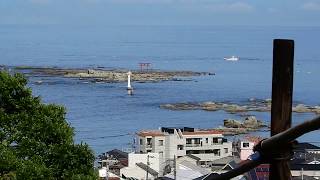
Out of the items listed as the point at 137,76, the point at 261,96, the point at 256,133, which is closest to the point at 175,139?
the point at 256,133

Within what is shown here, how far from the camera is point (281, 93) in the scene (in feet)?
3.84

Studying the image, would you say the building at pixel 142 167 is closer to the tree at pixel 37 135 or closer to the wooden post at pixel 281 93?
the tree at pixel 37 135

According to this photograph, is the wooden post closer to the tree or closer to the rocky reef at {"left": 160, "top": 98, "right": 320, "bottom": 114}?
the tree

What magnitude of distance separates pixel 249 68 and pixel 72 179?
48045mm

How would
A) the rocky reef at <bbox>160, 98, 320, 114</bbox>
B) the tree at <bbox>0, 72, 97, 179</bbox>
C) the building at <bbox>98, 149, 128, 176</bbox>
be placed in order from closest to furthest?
the tree at <bbox>0, 72, 97, 179</bbox> < the building at <bbox>98, 149, 128, 176</bbox> < the rocky reef at <bbox>160, 98, 320, 114</bbox>

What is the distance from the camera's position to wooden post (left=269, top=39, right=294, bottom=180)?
1.15m

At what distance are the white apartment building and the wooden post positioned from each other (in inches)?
513

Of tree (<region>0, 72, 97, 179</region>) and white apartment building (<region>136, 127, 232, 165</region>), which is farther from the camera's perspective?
white apartment building (<region>136, 127, 232, 165</region>)

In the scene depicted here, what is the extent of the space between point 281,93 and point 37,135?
9.81ft

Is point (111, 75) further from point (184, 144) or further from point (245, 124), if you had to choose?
point (184, 144)

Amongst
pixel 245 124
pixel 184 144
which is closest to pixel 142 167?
pixel 184 144

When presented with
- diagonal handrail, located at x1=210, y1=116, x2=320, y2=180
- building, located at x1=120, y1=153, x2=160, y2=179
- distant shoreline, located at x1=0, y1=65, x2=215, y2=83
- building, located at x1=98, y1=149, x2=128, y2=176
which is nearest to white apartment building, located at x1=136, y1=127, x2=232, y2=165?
building, located at x1=120, y1=153, x2=160, y2=179

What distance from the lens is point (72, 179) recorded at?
12.9ft

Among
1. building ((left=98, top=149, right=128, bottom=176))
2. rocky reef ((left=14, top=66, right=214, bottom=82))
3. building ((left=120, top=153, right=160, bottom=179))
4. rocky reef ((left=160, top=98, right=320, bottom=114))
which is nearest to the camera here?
building ((left=120, top=153, right=160, bottom=179))
